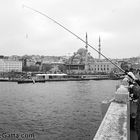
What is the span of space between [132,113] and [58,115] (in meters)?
7.24

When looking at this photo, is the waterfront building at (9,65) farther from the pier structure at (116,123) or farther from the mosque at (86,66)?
the pier structure at (116,123)

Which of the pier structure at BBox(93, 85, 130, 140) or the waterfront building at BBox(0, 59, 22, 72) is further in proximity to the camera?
the waterfront building at BBox(0, 59, 22, 72)

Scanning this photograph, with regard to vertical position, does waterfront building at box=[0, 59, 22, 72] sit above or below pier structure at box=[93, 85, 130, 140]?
above

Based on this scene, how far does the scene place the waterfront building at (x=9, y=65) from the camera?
303 feet

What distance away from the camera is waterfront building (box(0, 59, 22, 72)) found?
92.2 meters

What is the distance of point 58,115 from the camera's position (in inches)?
430

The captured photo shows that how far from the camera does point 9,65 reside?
9444 cm

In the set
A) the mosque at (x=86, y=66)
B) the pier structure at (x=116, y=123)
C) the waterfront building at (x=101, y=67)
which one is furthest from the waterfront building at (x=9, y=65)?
the pier structure at (x=116, y=123)

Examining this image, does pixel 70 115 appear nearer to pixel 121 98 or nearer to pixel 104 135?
pixel 121 98

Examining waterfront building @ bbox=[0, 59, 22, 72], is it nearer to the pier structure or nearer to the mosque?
the mosque

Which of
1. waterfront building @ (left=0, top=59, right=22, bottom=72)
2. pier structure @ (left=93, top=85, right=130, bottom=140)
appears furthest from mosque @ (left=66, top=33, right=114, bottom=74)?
pier structure @ (left=93, top=85, right=130, bottom=140)

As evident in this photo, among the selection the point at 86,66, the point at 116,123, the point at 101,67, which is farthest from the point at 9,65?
the point at 116,123

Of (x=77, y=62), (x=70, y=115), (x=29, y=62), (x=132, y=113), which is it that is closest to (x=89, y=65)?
(x=77, y=62)

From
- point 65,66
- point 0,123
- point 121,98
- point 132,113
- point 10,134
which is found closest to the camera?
point 121,98
